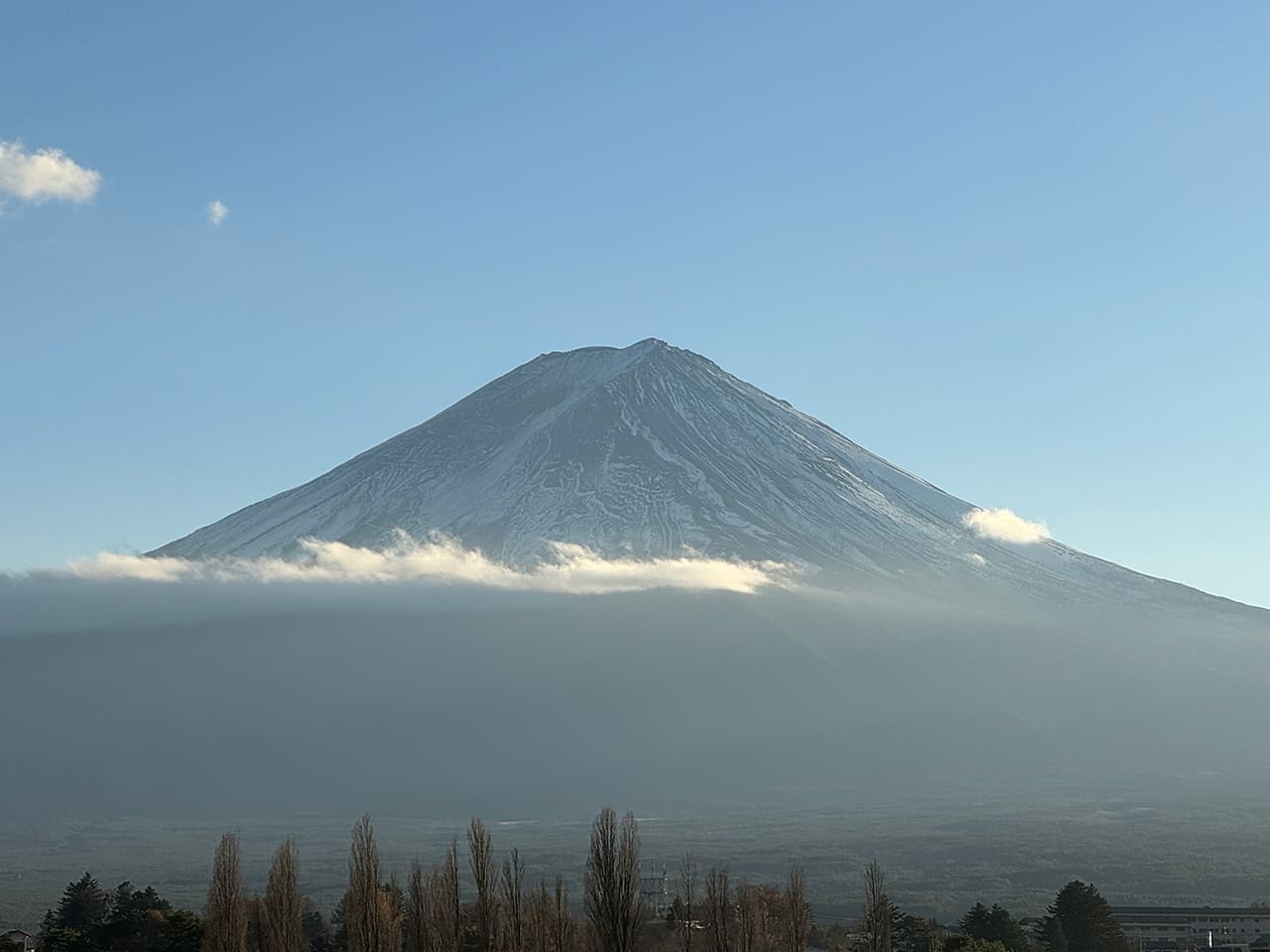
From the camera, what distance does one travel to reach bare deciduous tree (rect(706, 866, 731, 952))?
138 ft

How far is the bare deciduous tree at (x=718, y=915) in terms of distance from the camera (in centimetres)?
4209

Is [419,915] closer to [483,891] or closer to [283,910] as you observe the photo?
[483,891]

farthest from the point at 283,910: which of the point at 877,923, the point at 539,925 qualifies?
the point at 877,923

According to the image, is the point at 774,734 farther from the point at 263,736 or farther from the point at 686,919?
the point at 686,919

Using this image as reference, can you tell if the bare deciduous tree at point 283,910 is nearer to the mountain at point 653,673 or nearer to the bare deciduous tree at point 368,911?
the bare deciduous tree at point 368,911

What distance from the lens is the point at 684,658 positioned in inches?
7072

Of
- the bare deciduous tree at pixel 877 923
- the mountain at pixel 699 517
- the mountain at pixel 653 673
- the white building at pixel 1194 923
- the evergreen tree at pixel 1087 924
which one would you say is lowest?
the white building at pixel 1194 923

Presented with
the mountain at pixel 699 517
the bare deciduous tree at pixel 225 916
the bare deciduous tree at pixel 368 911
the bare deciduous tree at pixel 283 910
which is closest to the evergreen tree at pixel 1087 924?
the bare deciduous tree at pixel 368 911

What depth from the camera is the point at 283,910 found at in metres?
41.5

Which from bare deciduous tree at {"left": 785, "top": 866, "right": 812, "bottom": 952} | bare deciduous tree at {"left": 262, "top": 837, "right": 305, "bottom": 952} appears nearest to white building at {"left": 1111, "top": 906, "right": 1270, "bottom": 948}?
bare deciduous tree at {"left": 785, "top": 866, "right": 812, "bottom": 952}

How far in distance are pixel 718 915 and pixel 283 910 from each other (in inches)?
402

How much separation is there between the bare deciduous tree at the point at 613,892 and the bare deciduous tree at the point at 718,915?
2846 mm

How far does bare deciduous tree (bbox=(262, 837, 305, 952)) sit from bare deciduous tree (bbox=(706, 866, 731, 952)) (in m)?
9.63

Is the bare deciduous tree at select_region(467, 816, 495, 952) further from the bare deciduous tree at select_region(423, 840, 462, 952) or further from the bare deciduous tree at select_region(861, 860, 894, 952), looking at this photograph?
the bare deciduous tree at select_region(861, 860, 894, 952)
